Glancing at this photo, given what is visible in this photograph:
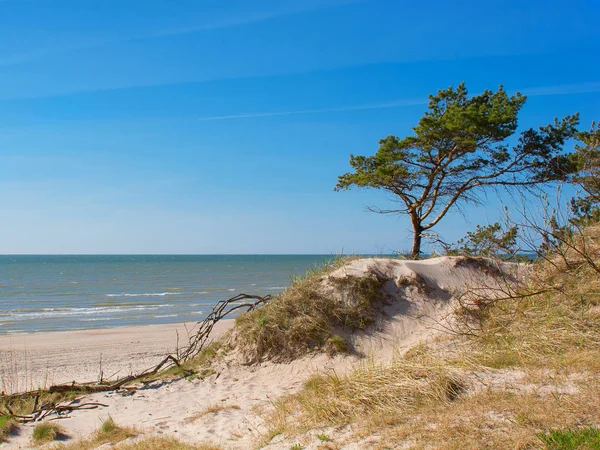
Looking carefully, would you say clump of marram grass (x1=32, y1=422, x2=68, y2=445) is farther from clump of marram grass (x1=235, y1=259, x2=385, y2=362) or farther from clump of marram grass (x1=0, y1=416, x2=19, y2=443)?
clump of marram grass (x1=235, y1=259, x2=385, y2=362)

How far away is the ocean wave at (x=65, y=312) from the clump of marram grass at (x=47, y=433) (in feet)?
70.4

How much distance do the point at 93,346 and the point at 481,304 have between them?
44.3 feet

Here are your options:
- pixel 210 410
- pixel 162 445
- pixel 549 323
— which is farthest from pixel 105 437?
pixel 549 323

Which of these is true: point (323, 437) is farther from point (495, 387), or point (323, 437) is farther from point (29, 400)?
point (29, 400)

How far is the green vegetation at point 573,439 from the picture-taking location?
13.1 feet

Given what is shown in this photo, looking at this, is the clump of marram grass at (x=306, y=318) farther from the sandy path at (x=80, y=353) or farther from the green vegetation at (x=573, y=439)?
the green vegetation at (x=573, y=439)

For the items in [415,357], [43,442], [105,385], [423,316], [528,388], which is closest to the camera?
[528,388]

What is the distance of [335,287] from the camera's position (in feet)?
34.9

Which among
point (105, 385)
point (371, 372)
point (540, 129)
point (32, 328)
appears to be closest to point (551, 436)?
point (371, 372)

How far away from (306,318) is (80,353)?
32.4 ft

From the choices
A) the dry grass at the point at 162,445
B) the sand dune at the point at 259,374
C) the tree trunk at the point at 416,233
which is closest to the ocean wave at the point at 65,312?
the sand dune at the point at 259,374

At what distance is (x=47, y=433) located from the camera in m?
7.15

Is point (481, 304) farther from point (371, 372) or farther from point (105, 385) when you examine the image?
point (105, 385)

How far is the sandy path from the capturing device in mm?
12914
